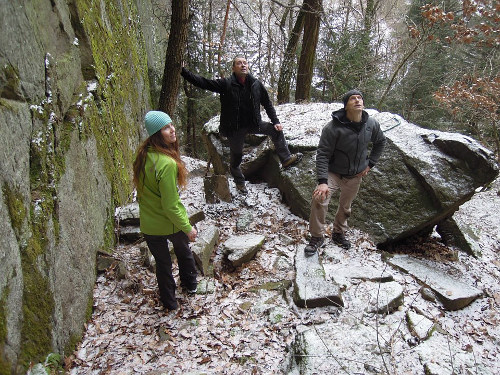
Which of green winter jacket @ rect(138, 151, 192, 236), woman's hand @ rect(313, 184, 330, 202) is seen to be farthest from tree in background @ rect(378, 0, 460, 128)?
green winter jacket @ rect(138, 151, 192, 236)

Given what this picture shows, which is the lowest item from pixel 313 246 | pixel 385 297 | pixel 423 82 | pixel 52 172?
pixel 385 297

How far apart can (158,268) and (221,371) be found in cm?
127

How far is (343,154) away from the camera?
454cm

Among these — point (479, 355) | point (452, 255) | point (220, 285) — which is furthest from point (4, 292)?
point (452, 255)

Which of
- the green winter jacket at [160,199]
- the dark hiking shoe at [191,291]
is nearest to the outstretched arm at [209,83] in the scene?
the green winter jacket at [160,199]

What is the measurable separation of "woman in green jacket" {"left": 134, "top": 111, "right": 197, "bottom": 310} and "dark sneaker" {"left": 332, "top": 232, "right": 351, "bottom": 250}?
2633mm

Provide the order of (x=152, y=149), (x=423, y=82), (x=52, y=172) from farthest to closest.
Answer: (x=423, y=82) < (x=152, y=149) < (x=52, y=172)

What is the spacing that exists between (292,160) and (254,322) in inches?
127

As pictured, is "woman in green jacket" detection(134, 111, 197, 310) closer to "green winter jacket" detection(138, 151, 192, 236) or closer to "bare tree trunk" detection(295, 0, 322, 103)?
"green winter jacket" detection(138, 151, 192, 236)

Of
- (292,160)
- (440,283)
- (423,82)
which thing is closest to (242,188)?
(292,160)

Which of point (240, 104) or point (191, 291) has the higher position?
point (240, 104)

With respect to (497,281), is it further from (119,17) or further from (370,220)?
(119,17)

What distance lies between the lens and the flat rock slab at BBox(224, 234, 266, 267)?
470 cm

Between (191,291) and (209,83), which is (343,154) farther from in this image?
(191,291)
